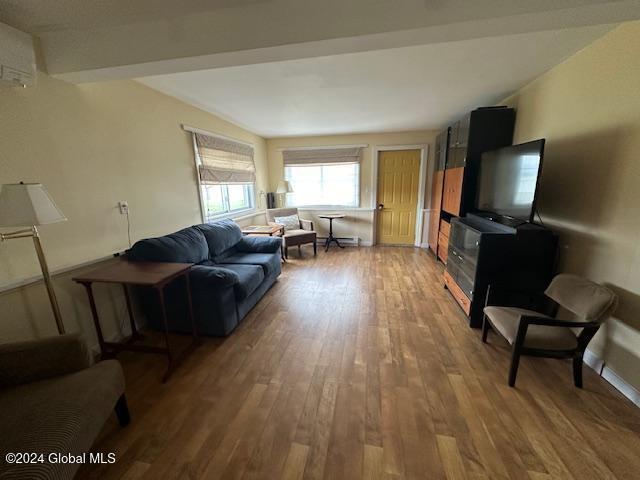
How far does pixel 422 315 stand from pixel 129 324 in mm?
2887

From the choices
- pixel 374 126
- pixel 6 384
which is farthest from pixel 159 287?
pixel 374 126

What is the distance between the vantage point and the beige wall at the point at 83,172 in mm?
1592

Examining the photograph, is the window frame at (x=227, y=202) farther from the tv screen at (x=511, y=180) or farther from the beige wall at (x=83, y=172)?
the tv screen at (x=511, y=180)

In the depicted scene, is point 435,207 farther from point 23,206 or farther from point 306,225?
point 23,206

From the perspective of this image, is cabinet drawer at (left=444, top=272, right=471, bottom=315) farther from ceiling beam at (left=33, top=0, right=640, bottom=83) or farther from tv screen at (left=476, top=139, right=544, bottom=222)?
ceiling beam at (left=33, top=0, right=640, bottom=83)

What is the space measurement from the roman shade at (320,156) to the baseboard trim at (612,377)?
14.0 feet

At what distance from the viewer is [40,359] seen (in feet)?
4.12

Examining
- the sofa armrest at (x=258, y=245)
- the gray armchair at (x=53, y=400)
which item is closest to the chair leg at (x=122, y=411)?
the gray armchair at (x=53, y=400)

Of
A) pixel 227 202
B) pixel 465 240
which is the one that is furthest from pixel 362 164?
pixel 465 240

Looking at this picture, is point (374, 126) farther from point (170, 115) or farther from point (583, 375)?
point (583, 375)

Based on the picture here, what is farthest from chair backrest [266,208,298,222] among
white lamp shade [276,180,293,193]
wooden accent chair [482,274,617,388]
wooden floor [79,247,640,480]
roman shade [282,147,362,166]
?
wooden accent chair [482,274,617,388]

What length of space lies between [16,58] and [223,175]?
89.8 inches

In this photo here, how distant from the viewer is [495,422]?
1.43m

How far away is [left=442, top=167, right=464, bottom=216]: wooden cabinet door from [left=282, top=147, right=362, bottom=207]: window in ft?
5.96
